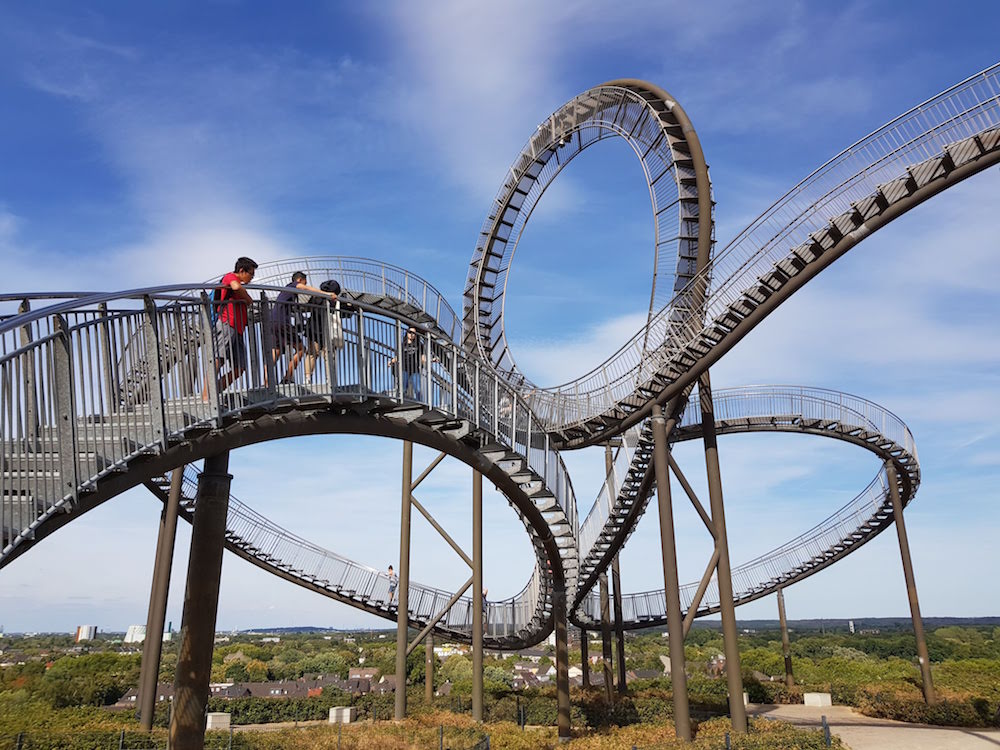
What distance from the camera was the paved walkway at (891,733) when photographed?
45.2 ft

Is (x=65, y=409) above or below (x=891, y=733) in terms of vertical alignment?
above

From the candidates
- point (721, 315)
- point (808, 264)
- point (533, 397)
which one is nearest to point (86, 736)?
point (533, 397)

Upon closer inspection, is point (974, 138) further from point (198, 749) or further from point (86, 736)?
point (86, 736)

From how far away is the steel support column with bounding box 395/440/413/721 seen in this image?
17.1 metres

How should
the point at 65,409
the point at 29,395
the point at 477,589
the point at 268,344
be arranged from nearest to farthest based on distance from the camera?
the point at 29,395 → the point at 65,409 → the point at 268,344 → the point at 477,589

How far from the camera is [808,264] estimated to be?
11523 mm

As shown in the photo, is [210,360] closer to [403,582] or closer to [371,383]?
[371,383]

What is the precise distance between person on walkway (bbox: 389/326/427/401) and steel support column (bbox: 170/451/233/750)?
211cm

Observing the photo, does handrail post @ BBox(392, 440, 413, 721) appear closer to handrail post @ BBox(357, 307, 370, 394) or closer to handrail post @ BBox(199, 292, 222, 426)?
handrail post @ BBox(357, 307, 370, 394)

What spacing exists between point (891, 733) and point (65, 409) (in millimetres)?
17180

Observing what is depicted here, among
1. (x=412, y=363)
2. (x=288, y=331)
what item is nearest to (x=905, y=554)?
(x=412, y=363)

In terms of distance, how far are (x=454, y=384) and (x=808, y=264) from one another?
6.04 metres

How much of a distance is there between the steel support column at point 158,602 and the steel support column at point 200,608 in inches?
311

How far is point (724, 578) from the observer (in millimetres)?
13719
